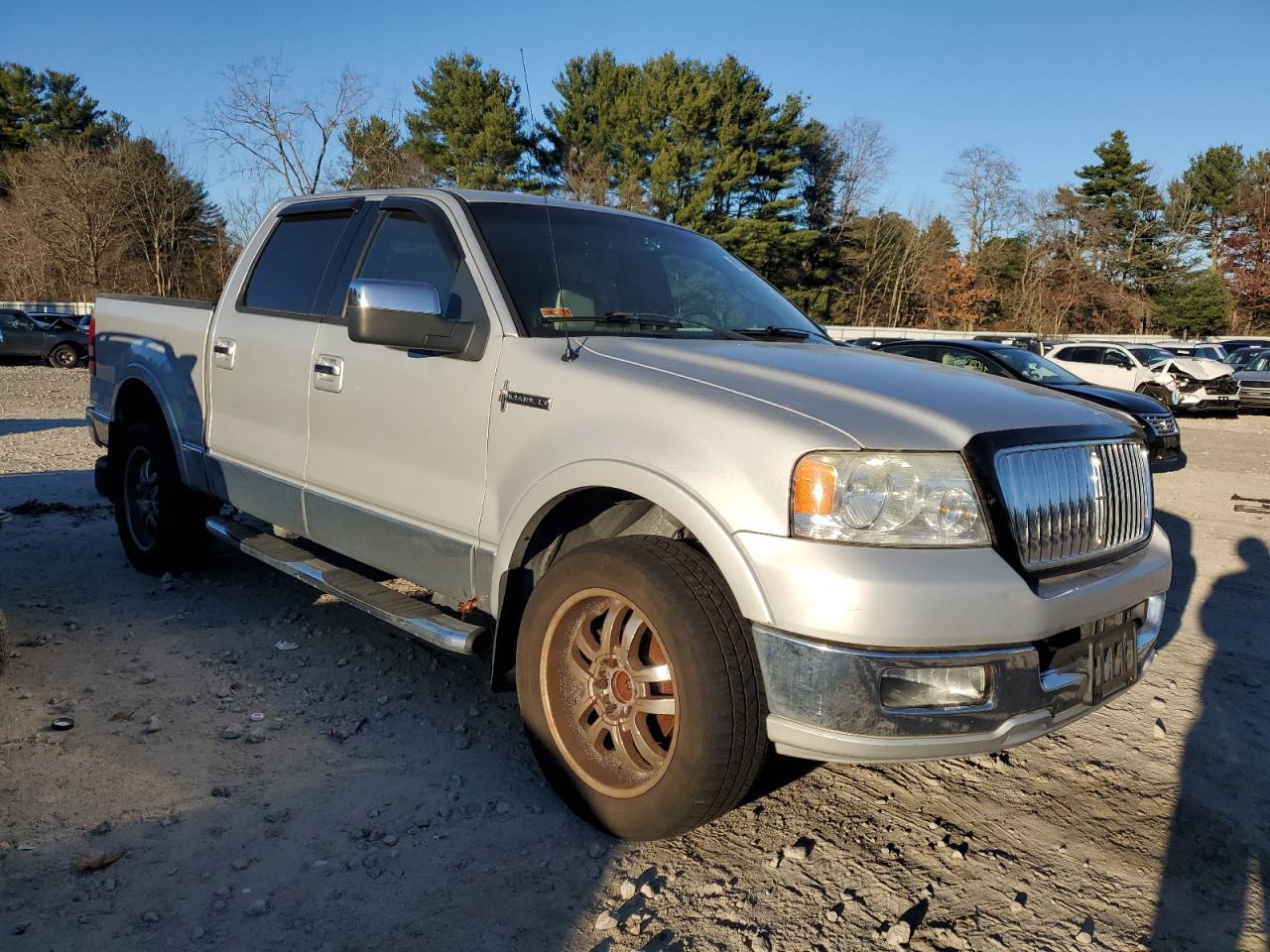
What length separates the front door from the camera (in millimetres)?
3336

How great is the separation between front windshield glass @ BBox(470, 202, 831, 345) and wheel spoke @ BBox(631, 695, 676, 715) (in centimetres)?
132

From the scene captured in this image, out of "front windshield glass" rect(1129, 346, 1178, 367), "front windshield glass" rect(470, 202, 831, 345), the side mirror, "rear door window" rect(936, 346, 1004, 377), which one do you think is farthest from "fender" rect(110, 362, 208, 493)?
"front windshield glass" rect(1129, 346, 1178, 367)

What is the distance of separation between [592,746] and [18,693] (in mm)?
2542

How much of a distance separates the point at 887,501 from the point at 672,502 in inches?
23.2

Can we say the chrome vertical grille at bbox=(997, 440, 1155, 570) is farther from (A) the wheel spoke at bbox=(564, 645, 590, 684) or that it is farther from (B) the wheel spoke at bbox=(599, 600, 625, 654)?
(A) the wheel spoke at bbox=(564, 645, 590, 684)

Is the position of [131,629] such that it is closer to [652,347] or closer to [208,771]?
[208,771]

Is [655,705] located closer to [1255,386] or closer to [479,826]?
[479,826]

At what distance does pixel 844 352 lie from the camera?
3596mm

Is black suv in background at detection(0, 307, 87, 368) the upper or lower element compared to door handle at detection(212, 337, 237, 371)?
lower

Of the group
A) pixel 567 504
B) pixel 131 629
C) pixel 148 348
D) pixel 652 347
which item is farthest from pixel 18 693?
pixel 652 347

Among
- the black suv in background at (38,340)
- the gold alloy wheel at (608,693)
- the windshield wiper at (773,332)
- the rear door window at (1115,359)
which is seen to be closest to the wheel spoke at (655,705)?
the gold alloy wheel at (608,693)

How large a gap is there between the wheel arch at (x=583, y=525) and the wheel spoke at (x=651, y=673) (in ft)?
1.15

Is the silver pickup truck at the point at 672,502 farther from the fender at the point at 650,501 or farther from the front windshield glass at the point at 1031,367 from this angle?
the front windshield glass at the point at 1031,367

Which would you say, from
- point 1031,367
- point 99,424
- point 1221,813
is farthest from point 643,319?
point 1031,367
